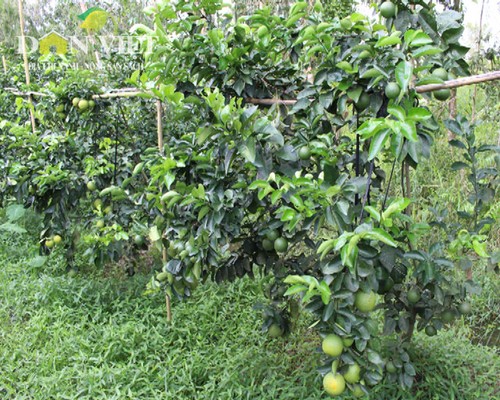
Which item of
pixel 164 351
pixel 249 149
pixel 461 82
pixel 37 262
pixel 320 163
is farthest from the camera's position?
pixel 37 262

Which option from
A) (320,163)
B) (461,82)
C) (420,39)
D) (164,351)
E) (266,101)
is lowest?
(164,351)

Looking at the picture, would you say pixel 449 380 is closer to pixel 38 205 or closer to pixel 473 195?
pixel 473 195

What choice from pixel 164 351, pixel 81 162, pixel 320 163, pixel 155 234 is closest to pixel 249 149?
pixel 320 163

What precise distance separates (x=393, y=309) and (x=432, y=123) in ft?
2.50

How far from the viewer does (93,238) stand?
261 centimetres

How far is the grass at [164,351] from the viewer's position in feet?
6.77

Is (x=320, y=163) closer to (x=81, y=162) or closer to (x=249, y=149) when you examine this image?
(x=249, y=149)

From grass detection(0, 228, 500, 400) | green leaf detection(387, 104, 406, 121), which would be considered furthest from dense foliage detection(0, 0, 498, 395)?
grass detection(0, 228, 500, 400)

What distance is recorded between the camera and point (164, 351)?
238 centimetres

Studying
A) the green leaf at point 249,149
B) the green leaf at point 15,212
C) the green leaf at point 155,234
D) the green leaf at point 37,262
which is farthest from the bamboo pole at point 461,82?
the green leaf at point 15,212

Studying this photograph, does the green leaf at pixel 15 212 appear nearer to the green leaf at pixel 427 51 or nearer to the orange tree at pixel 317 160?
the orange tree at pixel 317 160

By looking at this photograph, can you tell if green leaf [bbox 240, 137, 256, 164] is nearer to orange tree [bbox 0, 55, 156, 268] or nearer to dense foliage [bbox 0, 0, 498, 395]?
dense foliage [bbox 0, 0, 498, 395]

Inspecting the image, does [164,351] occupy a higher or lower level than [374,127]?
lower

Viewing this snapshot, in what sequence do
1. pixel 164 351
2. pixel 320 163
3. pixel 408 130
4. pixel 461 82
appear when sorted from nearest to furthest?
pixel 408 130 < pixel 461 82 < pixel 320 163 < pixel 164 351
